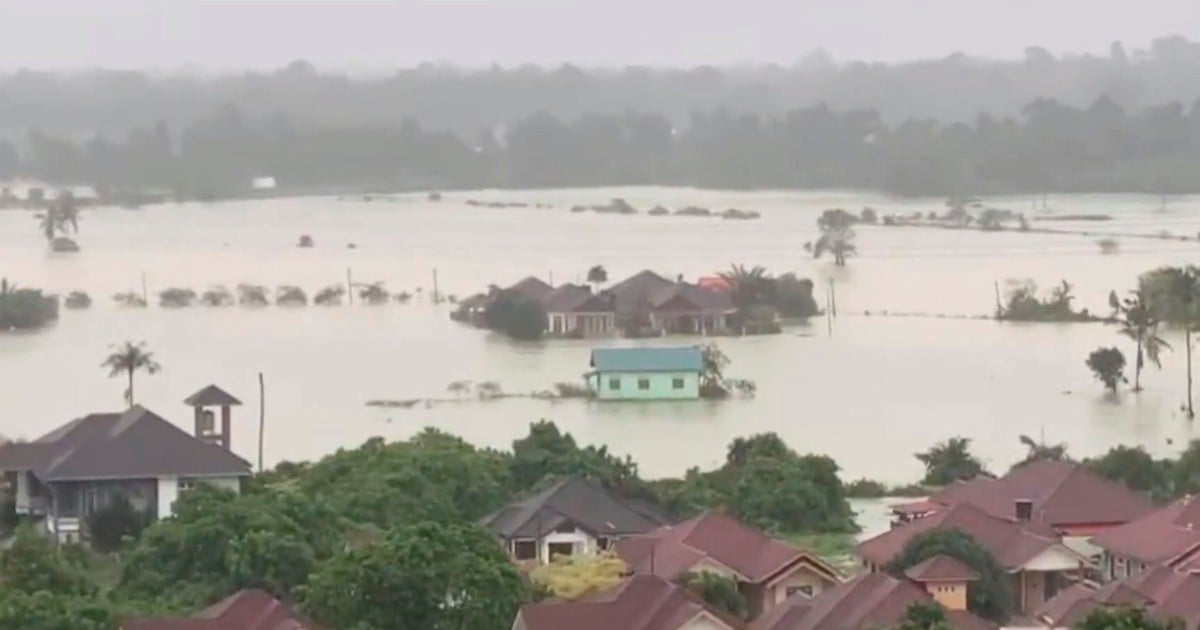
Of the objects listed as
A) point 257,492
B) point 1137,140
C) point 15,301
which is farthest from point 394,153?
point 257,492

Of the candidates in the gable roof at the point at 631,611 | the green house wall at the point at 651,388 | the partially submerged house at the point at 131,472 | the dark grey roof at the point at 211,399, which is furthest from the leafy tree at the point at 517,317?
the gable roof at the point at 631,611

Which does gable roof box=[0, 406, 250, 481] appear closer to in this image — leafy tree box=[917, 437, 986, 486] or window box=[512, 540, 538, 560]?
window box=[512, 540, 538, 560]

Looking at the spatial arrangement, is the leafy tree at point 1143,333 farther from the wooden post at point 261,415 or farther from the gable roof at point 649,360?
the wooden post at point 261,415

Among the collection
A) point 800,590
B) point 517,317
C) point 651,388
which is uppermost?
point 517,317

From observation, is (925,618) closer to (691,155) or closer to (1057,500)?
(1057,500)

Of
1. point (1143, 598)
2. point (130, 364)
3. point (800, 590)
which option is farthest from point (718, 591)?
point (130, 364)

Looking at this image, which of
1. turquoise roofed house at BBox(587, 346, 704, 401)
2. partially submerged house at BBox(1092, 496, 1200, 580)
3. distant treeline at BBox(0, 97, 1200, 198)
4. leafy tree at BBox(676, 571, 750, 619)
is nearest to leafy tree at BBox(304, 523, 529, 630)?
leafy tree at BBox(676, 571, 750, 619)
